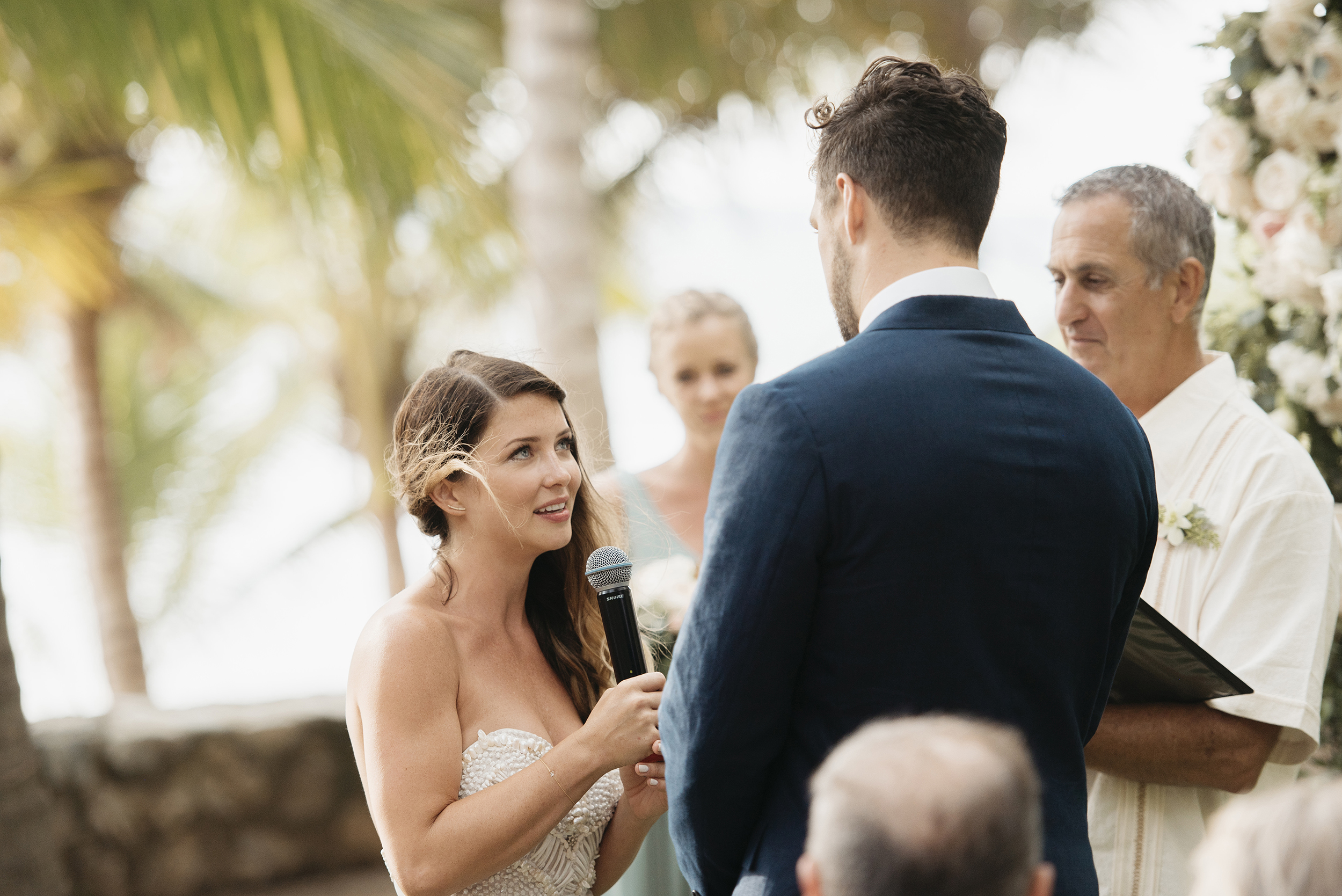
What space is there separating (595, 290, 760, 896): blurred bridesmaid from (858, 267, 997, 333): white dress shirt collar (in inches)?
89.4

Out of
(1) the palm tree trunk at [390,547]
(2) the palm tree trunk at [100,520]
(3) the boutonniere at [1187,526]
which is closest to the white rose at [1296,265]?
(3) the boutonniere at [1187,526]

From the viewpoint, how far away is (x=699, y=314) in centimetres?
437

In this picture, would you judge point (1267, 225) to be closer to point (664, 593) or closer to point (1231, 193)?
point (1231, 193)

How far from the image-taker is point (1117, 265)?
9.45 ft

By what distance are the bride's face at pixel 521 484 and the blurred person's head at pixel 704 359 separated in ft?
5.13

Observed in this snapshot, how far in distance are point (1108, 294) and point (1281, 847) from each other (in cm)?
190

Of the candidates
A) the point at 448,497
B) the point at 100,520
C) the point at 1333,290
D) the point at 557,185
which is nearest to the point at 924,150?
the point at 448,497

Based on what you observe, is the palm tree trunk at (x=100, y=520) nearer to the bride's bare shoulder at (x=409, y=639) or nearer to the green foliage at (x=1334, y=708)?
the bride's bare shoulder at (x=409, y=639)

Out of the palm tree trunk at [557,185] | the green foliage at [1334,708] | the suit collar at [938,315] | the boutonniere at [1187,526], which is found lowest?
the green foliage at [1334,708]

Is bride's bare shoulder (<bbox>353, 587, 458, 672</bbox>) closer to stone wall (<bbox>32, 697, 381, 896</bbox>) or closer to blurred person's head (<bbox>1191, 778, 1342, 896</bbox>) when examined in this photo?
blurred person's head (<bbox>1191, 778, 1342, 896</bbox>)

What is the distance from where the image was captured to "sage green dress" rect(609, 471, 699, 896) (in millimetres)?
3967

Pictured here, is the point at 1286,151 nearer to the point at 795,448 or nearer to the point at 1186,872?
the point at 1186,872

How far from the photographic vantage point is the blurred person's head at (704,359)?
4.31 meters

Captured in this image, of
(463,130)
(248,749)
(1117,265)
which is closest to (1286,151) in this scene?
(1117,265)
